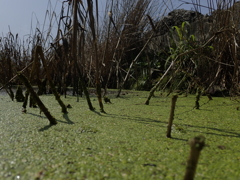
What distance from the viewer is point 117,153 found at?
673 millimetres

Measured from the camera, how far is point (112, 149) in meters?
0.71

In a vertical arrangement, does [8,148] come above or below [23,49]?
below

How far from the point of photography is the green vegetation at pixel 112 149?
21.6 inches

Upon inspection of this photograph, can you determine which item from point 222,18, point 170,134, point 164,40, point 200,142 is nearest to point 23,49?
point 164,40

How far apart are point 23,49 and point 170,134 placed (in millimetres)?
3120

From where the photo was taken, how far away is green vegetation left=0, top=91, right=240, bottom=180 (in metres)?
0.55

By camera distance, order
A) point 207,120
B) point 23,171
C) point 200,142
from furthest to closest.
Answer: point 207,120, point 23,171, point 200,142

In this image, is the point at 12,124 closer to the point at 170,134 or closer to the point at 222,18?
the point at 170,134

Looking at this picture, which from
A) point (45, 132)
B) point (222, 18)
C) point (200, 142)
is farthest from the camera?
point (222, 18)

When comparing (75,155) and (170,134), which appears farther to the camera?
(170,134)

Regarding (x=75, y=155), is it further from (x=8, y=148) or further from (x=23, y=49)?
(x=23, y=49)

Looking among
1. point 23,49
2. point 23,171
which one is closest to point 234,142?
point 23,171

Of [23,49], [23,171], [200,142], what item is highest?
[23,49]

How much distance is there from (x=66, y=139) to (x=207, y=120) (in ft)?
2.32
